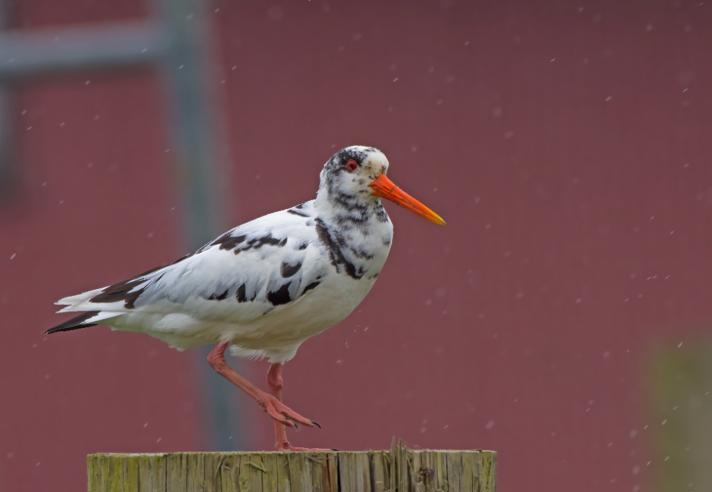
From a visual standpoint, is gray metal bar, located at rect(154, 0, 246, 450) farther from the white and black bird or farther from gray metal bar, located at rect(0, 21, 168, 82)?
the white and black bird

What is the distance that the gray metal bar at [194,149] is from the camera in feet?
26.7

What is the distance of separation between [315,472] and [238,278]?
153 centimetres

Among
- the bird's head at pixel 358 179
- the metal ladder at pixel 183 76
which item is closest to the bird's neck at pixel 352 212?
the bird's head at pixel 358 179

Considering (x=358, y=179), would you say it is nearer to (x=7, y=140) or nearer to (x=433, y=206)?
(x=433, y=206)

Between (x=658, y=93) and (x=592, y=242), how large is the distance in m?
1.16

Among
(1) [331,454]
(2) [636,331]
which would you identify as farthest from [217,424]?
(2) [636,331]

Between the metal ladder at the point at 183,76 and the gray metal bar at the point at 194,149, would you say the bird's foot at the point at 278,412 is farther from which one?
the gray metal bar at the point at 194,149

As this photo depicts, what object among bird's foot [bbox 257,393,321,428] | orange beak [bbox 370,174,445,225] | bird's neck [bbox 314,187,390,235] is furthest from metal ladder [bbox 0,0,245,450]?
orange beak [bbox 370,174,445,225]

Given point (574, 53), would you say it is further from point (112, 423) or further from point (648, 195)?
point (112, 423)

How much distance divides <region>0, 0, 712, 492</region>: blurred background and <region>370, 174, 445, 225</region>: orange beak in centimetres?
546

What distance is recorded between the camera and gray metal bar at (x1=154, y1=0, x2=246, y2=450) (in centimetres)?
812

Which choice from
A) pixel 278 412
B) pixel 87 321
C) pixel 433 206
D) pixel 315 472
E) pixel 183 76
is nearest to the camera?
pixel 315 472

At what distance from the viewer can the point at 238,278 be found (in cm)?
667

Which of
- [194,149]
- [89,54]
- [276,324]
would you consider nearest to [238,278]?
[276,324]
